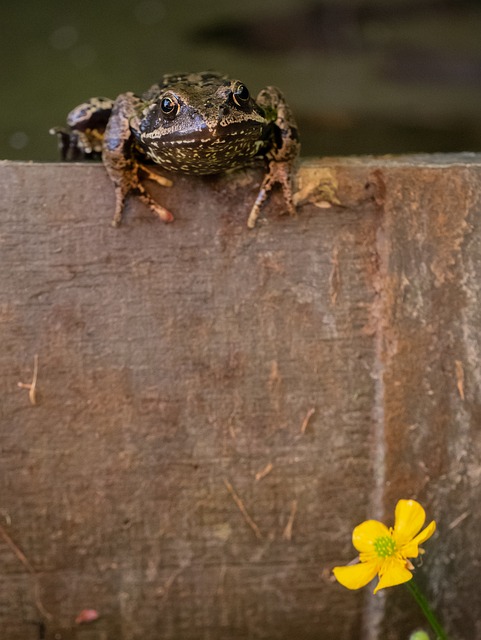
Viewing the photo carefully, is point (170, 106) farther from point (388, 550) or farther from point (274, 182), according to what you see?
point (388, 550)

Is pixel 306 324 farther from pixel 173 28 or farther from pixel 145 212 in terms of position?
pixel 173 28

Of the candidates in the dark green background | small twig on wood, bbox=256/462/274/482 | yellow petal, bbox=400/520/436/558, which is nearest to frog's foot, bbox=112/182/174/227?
small twig on wood, bbox=256/462/274/482

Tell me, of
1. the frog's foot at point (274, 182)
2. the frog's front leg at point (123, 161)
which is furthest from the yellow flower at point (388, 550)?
the frog's front leg at point (123, 161)

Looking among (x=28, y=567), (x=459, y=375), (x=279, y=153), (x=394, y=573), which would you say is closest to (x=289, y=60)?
(x=279, y=153)

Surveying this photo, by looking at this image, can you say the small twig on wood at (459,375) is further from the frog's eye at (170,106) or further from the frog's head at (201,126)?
the frog's eye at (170,106)

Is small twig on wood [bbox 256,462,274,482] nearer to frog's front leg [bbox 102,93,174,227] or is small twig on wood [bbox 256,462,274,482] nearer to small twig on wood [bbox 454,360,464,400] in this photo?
small twig on wood [bbox 454,360,464,400]

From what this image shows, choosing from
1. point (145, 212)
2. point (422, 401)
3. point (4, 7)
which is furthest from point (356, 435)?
point (4, 7)
